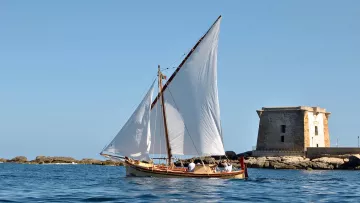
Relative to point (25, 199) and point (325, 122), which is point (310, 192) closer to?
point (25, 199)

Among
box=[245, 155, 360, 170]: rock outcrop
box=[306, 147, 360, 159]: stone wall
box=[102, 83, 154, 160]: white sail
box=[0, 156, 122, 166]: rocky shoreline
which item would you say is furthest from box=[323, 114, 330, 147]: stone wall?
box=[102, 83, 154, 160]: white sail

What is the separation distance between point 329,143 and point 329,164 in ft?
57.8

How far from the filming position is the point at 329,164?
88.6 meters

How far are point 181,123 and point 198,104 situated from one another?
208 cm

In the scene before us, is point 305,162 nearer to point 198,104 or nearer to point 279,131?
point 279,131

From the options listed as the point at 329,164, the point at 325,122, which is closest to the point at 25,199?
the point at 329,164

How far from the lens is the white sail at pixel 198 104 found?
48.2 meters

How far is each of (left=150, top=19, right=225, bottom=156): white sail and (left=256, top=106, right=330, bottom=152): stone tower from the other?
164 feet

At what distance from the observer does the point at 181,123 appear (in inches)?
1939

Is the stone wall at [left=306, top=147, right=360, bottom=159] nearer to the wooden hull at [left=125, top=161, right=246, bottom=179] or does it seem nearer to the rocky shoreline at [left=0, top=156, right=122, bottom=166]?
the wooden hull at [left=125, top=161, right=246, bottom=179]

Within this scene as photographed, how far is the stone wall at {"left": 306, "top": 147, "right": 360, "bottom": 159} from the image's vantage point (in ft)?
297

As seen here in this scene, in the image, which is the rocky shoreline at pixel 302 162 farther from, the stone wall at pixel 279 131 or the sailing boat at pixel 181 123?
the sailing boat at pixel 181 123

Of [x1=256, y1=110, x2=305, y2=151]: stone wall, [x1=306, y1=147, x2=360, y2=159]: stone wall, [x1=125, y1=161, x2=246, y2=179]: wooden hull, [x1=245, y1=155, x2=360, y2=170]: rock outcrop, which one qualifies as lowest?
[x1=125, y1=161, x2=246, y2=179]: wooden hull

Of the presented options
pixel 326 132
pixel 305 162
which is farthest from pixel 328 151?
pixel 326 132
